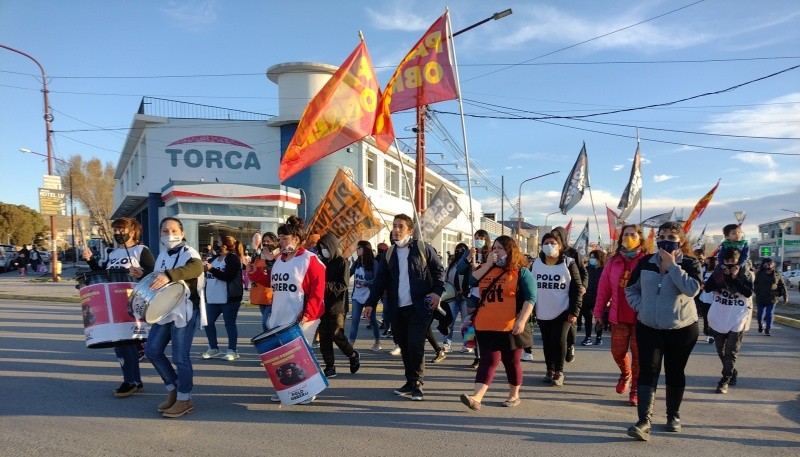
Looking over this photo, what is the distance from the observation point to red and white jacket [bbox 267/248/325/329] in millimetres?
5293

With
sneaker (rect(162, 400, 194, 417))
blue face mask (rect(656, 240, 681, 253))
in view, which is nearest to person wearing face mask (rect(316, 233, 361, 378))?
sneaker (rect(162, 400, 194, 417))

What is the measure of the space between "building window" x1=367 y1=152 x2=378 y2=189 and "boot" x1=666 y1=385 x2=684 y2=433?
22895mm

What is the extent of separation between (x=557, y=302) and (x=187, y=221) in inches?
746

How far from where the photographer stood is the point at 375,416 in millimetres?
4879

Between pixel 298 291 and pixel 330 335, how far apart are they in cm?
113

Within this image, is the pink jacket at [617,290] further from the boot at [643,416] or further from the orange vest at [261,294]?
the orange vest at [261,294]

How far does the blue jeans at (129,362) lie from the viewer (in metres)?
5.42

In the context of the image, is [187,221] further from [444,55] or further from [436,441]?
[436,441]

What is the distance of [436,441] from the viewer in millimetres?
4266

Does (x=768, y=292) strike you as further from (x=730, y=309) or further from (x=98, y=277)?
(x=98, y=277)

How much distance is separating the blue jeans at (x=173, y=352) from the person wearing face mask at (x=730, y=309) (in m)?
5.73

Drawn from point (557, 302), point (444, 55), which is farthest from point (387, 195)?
point (557, 302)

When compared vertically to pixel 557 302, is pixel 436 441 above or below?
below

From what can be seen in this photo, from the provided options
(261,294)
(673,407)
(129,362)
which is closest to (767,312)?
(673,407)
